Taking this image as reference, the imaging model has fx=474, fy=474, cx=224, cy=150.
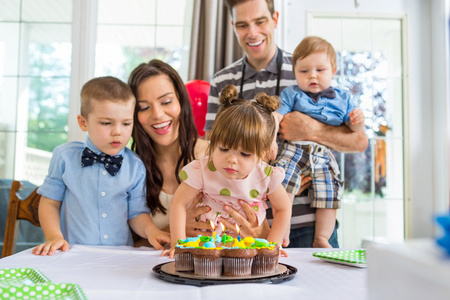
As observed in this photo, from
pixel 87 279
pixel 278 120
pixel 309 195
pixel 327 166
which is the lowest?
pixel 87 279

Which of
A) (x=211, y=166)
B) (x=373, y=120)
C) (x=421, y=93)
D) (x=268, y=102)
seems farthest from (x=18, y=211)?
(x=421, y=93)

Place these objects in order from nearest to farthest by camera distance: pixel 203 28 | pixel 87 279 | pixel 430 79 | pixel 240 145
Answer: pixel 87 279
pixel 240 145
pixel 203 28
pixel 430 79

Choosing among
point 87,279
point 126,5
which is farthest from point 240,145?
point 126,5

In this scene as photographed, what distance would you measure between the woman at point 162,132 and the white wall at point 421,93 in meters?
2.04

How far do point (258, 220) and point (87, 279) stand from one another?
823 millimetres

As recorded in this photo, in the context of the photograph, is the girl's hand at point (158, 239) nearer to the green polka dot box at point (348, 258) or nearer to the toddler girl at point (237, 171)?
the toddler girl at point (237, 171)

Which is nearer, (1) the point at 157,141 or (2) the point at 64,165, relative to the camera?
(2) the point at 64,165

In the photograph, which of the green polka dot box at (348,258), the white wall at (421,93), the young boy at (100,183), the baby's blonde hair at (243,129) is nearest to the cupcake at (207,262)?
the green polka dot box at (348,258)

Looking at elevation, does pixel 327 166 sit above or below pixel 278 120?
below

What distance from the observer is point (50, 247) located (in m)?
1.56

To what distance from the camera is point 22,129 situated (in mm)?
3678

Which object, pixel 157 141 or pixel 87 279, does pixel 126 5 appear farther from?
pixel 87 279

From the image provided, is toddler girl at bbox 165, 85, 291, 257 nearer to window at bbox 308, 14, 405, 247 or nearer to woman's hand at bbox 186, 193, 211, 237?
woman's hand at bbox 186, 193, 211, 237

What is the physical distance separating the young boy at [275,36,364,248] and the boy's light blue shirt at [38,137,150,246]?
2.22 ft
